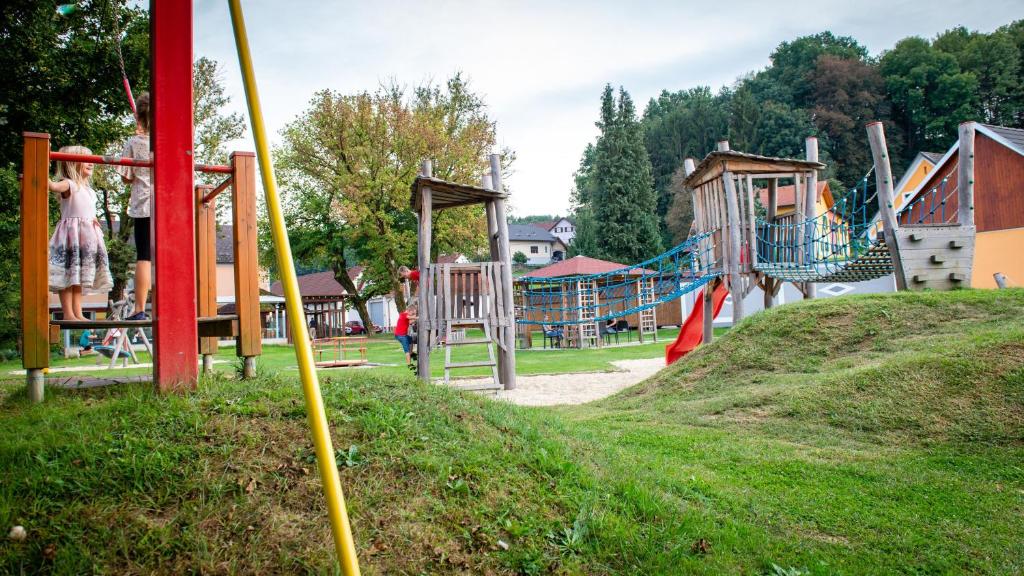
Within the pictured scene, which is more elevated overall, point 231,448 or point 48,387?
point 48,387

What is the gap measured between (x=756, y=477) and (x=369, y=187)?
30.3 metres

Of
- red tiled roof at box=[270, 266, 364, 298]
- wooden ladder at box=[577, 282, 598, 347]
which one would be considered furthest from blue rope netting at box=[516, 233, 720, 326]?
red tiled roof at box=[270, 266, 364, 298]

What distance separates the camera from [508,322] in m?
11.8

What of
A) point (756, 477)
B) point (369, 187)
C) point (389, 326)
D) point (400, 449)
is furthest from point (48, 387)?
point (389, 326)

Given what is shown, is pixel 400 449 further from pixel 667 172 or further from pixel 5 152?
pixel 667 172

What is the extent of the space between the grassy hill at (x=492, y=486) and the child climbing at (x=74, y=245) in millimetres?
1038

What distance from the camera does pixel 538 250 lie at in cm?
9075

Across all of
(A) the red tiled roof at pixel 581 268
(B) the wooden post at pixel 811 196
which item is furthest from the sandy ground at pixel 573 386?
(A) the red tiled roof at pixel 581 268

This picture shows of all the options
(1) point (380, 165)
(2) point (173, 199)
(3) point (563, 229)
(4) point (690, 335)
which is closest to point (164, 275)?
(2) point (173, 199)

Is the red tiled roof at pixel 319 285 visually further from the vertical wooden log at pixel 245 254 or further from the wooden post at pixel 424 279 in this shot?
the vertical wooden log at pixel 245 254

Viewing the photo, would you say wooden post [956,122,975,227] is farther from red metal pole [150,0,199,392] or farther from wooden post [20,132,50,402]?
wooden post [20,132,50,402]

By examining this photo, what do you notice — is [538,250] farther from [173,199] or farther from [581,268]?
[173,199]

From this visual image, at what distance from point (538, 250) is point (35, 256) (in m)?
87.3

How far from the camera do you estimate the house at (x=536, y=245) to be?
8919cm
